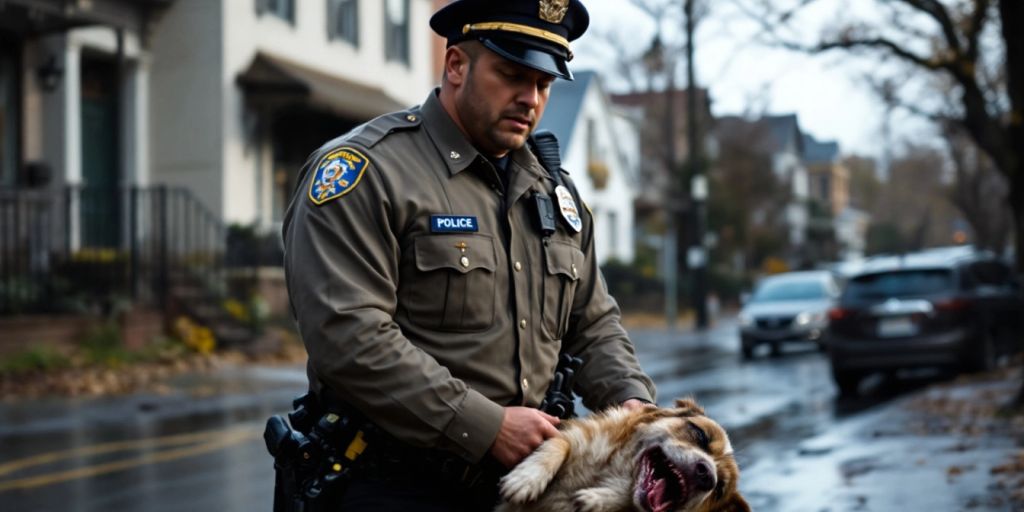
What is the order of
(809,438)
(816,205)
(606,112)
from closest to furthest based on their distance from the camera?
1. (809,438)
2. (606,112)
3. (816,205)

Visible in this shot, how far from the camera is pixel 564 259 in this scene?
347 centimetres

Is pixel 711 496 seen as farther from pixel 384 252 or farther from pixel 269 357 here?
pixel 269 357

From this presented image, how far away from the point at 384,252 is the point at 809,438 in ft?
29.7

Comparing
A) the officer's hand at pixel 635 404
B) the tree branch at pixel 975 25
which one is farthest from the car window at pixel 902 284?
the officer's hand at pixel 635 404

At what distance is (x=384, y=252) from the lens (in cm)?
306

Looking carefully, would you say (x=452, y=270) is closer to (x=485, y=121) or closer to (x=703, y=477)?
(x=485, y=121)

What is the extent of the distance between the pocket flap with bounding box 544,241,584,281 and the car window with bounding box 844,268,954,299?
43.2 ft

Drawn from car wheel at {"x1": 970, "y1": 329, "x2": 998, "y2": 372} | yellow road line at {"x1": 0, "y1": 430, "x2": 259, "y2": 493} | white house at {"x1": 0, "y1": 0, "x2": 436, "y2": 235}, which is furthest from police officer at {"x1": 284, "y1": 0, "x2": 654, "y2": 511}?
white house at {"x1": 0, "y1": 0, "x2": 436, "y2": 235}

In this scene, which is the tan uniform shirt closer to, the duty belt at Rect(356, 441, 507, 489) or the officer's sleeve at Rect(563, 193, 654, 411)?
the officer's sleeve at Rect(563, 193, 654, 411)

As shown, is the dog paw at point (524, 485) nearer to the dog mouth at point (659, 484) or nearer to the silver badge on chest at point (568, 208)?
the dog mouth at point (659, 484)

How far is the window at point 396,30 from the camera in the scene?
29031 millimetres

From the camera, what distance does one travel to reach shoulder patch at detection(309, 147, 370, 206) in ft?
10.0

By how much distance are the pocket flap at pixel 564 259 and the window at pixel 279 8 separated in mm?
20753

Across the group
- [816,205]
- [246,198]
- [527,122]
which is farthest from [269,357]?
[816,205]
